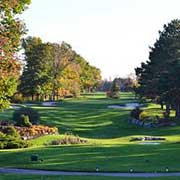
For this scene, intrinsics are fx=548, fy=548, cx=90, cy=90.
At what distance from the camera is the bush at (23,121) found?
2173 inches

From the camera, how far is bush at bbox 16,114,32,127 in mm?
55188

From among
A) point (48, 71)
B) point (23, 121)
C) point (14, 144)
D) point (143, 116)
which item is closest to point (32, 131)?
point (23, 121)

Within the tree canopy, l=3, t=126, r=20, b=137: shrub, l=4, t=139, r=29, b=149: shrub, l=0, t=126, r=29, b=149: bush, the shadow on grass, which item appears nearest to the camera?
the shadow on grass

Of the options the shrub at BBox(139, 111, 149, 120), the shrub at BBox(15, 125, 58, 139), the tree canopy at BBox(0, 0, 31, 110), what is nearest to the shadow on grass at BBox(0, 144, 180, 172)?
the tree canopy at BBox(0, 0, 31, 110)

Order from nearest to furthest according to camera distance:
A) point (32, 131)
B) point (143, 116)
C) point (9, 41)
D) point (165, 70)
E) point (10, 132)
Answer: point (9, 41) → point (10, 132) → point (32, 131) → point (143, 116) → point (165, 70)

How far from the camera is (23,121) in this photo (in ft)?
182

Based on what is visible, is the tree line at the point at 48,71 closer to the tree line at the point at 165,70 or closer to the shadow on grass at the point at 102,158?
the tree line at the point at 165,70

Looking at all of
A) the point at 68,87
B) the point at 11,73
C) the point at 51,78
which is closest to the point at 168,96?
the point at 11,73

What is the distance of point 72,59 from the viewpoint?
133875 mm

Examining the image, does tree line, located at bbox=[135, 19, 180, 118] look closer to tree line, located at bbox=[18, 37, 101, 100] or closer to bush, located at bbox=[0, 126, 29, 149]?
bush, located at bbox=[0, 126, 29, 149]

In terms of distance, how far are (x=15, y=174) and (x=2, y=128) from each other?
67.8 feet

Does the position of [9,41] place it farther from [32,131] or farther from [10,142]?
[32,131]

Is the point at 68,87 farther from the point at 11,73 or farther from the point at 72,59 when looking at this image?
the point at 11,73

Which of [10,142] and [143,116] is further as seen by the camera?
[143,116]
